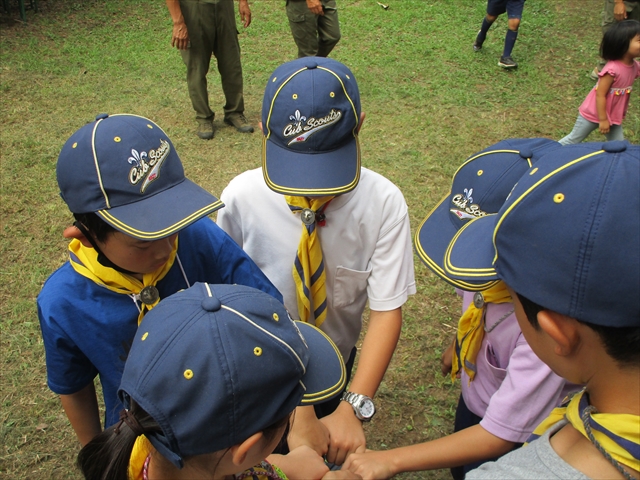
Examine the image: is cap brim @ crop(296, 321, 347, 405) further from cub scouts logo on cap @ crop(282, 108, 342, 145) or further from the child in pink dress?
the child in pink dress

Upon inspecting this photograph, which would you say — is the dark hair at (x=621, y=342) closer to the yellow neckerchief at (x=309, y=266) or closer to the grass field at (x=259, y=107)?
the yellow neckerchief at (x=309, y=266)

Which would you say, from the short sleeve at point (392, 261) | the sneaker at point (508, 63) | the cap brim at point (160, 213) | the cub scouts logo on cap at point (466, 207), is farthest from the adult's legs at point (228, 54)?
the cub scouts logo on cap at point (466, 207)

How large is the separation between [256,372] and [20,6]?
30.6 ft

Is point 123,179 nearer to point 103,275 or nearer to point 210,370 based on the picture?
point 103,275

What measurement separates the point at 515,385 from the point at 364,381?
57 cm

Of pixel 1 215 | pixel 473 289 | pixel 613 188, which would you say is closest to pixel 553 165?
pixel 613 188

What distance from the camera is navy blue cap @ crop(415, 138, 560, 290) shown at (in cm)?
158

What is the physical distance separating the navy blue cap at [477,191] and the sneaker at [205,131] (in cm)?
420

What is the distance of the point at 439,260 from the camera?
1.64m

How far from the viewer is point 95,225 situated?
156 centimetres

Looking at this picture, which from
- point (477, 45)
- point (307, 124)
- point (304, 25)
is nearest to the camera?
point (307, 124)

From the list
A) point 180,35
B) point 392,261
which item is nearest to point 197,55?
point 180,35

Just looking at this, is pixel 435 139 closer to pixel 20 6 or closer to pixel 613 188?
pixel 613 188

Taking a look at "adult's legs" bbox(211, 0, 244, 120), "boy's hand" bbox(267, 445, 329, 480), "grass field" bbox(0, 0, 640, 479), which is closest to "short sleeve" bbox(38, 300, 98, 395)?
"boy's hand" bbox(267, 445, 329, 480)
